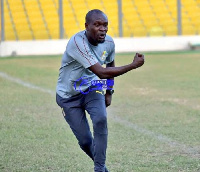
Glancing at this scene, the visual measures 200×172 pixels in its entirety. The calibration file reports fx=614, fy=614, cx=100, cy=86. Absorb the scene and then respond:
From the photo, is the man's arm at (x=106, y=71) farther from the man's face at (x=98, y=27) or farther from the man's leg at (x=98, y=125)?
the man's leg at (x=98, y=125)

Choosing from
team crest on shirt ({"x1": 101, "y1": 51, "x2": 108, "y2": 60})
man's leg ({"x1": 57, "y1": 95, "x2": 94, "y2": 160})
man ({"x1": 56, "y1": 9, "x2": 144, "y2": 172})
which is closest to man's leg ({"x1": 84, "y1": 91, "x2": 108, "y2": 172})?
man ({"x1": 56, "y1": 9, "x2": 144, "y2": 172})

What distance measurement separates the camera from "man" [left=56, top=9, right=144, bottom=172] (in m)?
5.46

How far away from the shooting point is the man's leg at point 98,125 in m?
5.63

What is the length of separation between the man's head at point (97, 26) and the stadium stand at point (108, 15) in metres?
23.7

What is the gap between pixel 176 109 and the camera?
11375 mm

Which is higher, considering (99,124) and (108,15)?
(99,124)

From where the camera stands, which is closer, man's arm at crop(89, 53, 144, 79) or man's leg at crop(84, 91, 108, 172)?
man's arm at crop(89, 53, 144, 79)

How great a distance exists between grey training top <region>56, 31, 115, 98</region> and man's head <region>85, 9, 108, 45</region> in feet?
0.34

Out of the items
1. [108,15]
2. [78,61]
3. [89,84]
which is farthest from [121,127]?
[108,15]

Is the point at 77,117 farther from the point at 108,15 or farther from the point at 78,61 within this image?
the point at 108,15

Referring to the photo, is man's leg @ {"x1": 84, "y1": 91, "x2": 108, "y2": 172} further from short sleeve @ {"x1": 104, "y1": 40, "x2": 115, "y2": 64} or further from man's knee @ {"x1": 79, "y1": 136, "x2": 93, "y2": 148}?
short sleeve @ {"x1": 104, "y1": 40, "x2": 115, "y2": 64}

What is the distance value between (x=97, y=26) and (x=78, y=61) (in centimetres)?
37

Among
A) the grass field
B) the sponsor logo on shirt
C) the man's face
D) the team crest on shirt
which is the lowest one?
the grass field

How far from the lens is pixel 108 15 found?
30469 mm
